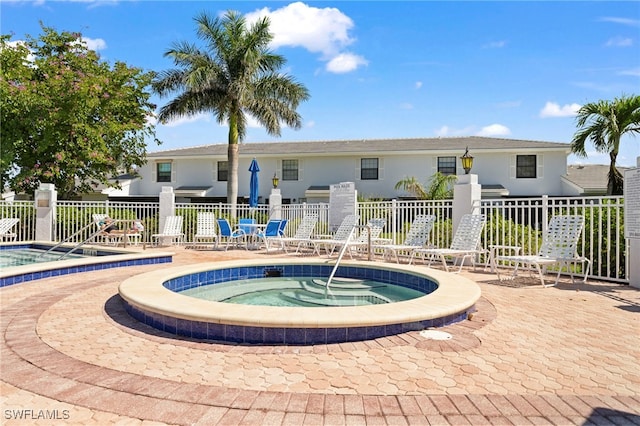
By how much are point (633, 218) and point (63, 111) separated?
70.2 ft

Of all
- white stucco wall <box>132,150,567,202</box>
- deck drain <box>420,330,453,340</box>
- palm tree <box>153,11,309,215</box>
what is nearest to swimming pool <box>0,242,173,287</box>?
deck drain <box>420,330,453,340</box>

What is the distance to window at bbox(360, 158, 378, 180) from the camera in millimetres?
26594

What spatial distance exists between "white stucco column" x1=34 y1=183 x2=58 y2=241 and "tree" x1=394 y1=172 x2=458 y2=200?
55.7 ft

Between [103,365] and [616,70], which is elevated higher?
[616,70]

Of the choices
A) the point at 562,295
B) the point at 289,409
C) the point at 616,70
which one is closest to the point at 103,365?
the point at 289,409

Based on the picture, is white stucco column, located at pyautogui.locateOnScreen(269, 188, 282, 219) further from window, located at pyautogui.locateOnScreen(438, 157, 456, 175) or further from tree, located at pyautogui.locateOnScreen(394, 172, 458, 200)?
window, located at pyautogui.locateOnScreen(438, 157, 456, 175)

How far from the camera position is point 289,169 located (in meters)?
27.8

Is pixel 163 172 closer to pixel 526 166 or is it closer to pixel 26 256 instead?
pixel 26 256

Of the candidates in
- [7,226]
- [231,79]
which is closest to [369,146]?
[231,79]

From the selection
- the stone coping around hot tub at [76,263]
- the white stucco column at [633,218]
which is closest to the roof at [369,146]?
the stone coping around hot tub at [76,263]

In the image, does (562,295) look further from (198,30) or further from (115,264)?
(198,30)

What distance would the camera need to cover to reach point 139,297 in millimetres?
4992

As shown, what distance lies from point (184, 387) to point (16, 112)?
20992mm

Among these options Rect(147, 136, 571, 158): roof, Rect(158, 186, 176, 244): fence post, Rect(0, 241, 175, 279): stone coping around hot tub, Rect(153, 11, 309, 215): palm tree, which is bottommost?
Rect(0, 241, 175, 279): stone coping around hot tub
